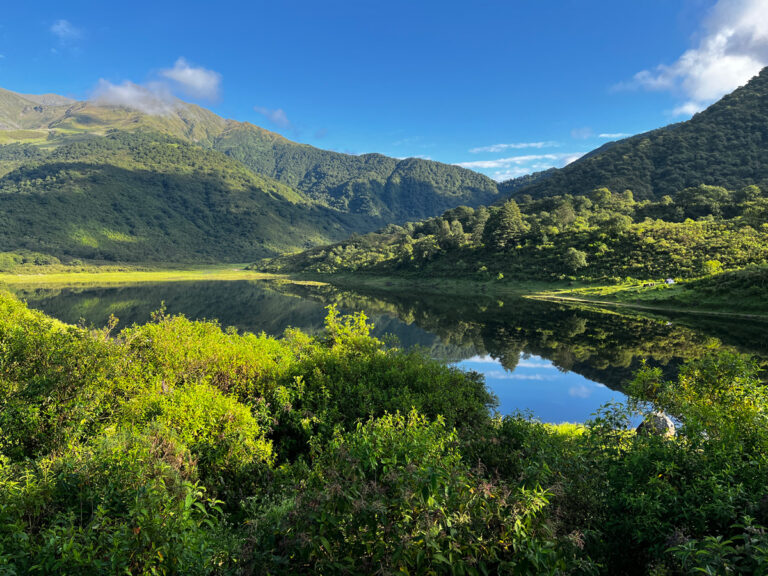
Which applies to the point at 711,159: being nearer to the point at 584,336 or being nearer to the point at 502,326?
the point at 502,326

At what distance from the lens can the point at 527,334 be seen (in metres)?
46.5

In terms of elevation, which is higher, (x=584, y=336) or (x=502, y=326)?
(x=584, y=336)

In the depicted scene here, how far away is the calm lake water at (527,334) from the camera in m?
28.3

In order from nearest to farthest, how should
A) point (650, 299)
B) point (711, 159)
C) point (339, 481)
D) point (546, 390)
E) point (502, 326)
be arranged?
1. point (339, 481)
2. point (546, 390)
3. point (502, 326)
4. point (650, 299)
5. point (711, 159)

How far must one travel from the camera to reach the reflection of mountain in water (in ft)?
116

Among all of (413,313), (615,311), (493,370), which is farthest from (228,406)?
(615,311)

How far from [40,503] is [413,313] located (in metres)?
63.8

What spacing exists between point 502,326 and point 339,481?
49.8 metres

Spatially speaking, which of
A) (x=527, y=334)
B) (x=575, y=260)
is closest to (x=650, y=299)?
(x=575, y=260)

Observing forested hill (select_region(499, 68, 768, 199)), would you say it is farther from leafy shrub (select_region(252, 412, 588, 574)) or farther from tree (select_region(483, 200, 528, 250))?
leafy shrub (select_region(252, 412, 588, 574))

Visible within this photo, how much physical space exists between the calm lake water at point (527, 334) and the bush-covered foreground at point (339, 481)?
622cm

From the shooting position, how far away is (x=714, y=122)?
636 ft

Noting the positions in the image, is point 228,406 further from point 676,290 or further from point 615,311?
point 676,290

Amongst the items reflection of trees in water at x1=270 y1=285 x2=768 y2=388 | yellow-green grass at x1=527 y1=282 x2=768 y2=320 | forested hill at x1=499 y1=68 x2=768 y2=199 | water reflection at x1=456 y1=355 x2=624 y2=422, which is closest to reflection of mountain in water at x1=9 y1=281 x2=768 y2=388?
reflection of trees in water at x1=270 y1=285 x2=768 y2=388
